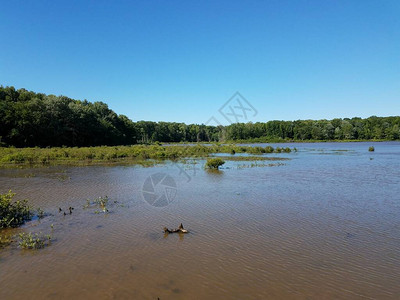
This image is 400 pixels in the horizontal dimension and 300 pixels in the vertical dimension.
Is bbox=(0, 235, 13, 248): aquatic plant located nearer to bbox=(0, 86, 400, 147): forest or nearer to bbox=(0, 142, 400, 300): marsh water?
bbox=(0, 142, 400, 300): marsh water

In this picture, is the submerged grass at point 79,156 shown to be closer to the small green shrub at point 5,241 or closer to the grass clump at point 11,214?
the grass clump at point 11,214

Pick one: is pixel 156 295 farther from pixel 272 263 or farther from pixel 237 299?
pixel 272 263

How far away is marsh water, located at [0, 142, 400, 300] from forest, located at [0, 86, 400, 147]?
42631 millimetres

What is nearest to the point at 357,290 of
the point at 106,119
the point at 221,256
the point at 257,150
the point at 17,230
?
the point at 221,256

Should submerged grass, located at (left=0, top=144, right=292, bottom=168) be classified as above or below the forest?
below

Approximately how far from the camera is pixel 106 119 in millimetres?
82562

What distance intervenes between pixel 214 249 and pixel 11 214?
8.47 meters

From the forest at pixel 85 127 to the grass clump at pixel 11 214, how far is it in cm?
4284

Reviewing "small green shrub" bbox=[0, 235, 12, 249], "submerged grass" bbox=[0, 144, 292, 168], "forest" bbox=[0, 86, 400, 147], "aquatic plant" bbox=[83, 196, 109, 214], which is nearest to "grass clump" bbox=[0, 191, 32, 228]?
"small green shrub" bbox=[0, 235, 12, 249]

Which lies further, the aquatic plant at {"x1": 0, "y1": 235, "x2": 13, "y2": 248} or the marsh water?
the aquatic plant at {"x1": 0, "y1": 235, "x2": 13, "y2": 248}

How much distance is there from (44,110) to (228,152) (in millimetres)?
38313

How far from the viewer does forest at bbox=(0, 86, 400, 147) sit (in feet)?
166

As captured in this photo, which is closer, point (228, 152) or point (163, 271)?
point (163, 271)

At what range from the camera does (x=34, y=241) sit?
29.0ft
